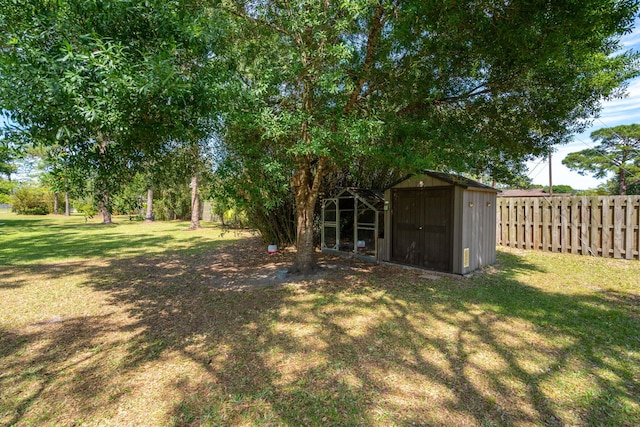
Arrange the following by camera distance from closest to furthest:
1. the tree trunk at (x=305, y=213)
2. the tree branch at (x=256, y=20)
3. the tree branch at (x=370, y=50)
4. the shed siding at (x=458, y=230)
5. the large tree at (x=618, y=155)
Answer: the tree branch at (x=370, y=50) < the tree branch at (x=256, y=20) < the tree trunk at (x=305, y=213) < the shed siding at (x=458, y=230) < the large tree at (x=618, y=155)

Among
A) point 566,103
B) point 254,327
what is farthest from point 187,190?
point 566,103

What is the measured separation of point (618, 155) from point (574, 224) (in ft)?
68.1

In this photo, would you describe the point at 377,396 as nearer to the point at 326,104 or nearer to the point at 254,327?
the point at 254,327

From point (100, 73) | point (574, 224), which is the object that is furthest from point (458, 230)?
point (100, 73)

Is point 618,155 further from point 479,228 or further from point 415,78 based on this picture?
point 415,78

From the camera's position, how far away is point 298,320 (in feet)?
12.1

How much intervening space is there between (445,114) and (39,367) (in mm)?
6371

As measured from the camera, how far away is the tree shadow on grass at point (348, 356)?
211cm

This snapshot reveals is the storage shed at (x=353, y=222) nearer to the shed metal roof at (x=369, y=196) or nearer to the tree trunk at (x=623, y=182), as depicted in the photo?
the shed metal roof at (x=369, y=196)

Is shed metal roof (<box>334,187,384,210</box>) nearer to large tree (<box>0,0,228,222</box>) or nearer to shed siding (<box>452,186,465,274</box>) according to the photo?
shed siding (<box>452,186,465,274</box>)

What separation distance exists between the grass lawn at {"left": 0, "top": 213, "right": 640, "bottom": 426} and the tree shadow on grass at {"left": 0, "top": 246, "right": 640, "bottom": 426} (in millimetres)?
15

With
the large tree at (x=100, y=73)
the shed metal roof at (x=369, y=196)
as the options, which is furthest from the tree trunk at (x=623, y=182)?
the large tree at (x=100, y=73)

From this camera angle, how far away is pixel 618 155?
70.4 feet

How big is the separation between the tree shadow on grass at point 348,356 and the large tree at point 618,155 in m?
23.3
